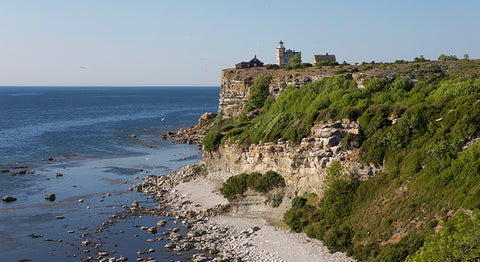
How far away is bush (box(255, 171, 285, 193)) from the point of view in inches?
1857

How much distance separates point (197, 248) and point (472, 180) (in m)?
23.6

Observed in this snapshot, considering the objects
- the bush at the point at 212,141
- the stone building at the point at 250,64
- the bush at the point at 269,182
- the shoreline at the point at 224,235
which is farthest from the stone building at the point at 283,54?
the bush at the point at 269,182

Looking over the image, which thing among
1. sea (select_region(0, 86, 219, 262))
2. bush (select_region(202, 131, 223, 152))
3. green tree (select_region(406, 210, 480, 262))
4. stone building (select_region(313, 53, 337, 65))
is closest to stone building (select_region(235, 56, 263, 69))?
stone building (select_region(313, 53, 337, 65))

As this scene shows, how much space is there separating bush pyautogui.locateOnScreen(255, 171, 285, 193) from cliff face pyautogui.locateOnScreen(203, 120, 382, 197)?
57 cm

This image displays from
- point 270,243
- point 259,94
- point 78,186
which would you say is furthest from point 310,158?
point 259,94

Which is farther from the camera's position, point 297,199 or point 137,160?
point 137,160

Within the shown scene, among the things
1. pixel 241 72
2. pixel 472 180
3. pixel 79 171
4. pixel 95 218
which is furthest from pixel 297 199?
pixel 241 72

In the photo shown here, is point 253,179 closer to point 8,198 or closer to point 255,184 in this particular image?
point 255,184

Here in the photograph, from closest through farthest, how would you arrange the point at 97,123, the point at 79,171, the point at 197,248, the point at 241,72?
the point at 197,248
the point at 79,171
the point at 241,72
the point at 97,123

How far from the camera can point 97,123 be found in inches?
5522

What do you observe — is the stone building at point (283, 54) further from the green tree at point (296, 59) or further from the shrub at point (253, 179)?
the shrub at point (253, 179)

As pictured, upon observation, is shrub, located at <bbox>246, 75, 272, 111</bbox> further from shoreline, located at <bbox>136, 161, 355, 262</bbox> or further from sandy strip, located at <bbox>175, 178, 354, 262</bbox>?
sandy strip, located at <bbox>175, 178, 354, 262</bbox>

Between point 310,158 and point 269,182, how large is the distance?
582cm

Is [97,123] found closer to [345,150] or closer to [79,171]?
[79,171]
